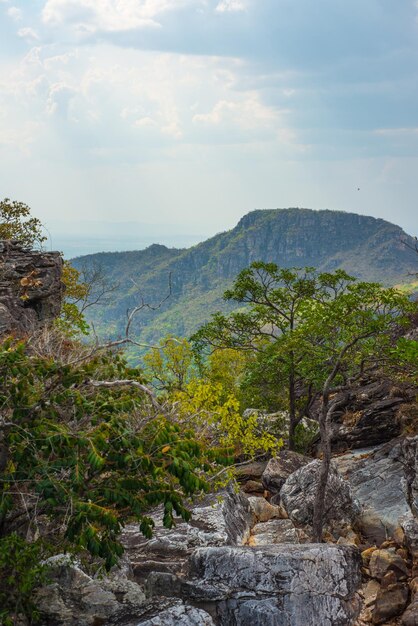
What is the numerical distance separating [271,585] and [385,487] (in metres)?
12.6

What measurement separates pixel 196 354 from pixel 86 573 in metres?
19.0

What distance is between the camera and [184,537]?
1709 cm

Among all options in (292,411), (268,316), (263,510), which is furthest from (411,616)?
(268,316)

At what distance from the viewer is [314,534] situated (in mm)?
19188

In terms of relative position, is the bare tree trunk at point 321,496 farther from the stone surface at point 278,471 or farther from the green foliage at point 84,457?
the green foliage at point 84,457

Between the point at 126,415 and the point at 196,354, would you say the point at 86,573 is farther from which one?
the point at 196,354

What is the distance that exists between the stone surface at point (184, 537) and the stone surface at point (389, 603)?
4.42 metres

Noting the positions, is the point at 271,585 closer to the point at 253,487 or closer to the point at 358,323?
the point at 358,323

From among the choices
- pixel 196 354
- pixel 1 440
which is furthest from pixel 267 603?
pixel 196 354

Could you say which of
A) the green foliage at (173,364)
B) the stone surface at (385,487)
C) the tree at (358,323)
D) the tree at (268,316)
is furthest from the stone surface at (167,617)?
the tree at (268,316)

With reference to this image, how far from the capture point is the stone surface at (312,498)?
21.9 m

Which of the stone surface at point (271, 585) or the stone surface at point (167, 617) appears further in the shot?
the stone surface at point (271, 585)

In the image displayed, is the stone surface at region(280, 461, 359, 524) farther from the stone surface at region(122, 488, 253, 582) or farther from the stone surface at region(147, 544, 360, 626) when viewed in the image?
the stone surface at region(147, 544, 360, 626)

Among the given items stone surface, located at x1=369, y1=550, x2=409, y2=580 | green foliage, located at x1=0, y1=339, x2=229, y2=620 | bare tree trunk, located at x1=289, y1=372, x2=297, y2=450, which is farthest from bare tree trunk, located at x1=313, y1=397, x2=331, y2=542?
bare tree trunk, located at x1=289, y1=372, x2=297, y2=450
